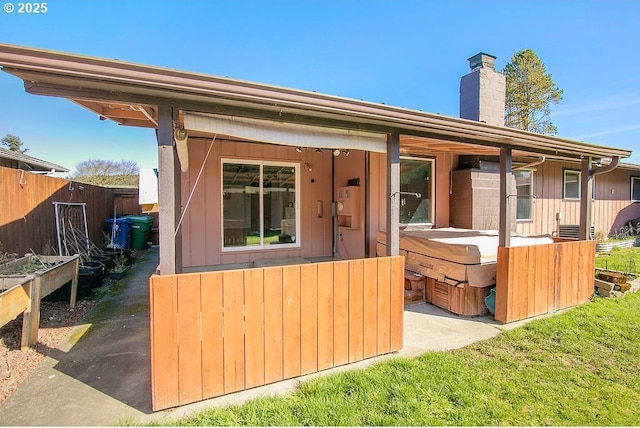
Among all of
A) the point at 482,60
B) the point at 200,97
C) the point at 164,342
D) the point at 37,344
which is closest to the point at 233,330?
the point at 164,342

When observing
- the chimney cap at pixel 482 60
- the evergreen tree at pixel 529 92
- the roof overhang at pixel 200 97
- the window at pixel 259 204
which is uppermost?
the evergreen tree at pixel 529 92

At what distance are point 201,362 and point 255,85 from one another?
2.19 meters

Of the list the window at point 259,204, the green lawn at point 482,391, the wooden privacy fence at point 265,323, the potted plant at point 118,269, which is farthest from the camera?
the potted plant at point 118,269

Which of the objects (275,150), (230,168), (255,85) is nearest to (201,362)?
(255,85)

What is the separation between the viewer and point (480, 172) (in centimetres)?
612

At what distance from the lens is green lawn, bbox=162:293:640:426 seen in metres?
2.15

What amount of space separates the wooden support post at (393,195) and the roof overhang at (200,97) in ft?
0.53

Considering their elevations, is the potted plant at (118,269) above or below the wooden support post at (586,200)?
below

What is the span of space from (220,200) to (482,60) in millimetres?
5731

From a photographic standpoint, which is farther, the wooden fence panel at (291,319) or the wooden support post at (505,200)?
the wooden support post at (505,200)

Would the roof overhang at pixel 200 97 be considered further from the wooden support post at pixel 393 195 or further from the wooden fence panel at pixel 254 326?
the wooden fence panel at pixel 254 326

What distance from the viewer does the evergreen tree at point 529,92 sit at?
613 inches

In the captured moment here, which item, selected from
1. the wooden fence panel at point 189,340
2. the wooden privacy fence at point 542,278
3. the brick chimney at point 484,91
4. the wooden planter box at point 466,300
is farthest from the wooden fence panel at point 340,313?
the brick chimney at point 484,91

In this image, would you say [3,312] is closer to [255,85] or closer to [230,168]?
[255,85]
